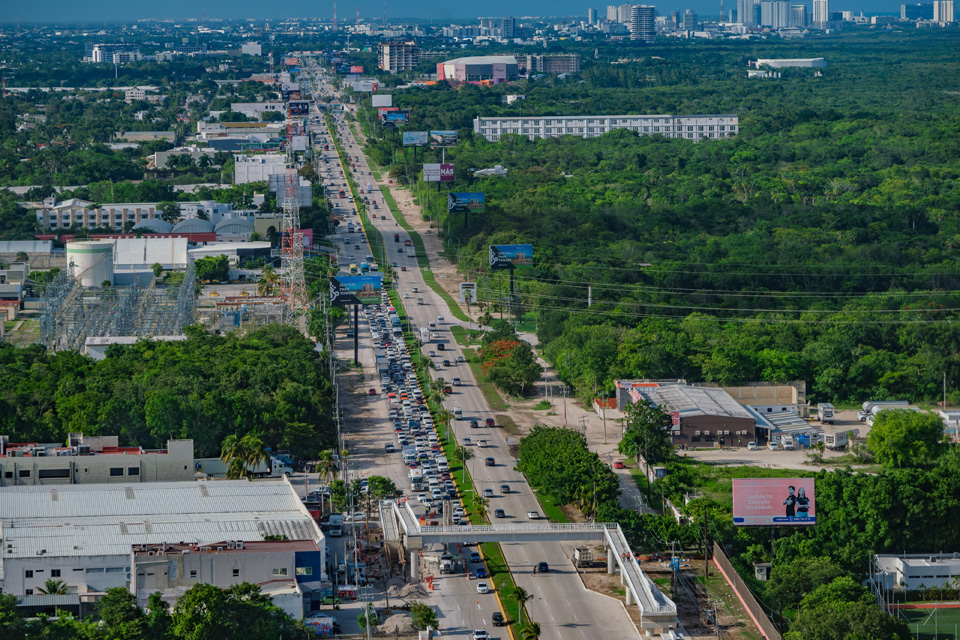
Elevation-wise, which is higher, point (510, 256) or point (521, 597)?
point (510, 256)

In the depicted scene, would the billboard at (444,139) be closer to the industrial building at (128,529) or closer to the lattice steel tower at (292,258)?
the lattice steel tower at (292,258)

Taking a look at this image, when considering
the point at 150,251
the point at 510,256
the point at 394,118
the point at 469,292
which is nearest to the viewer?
the point at 469,292

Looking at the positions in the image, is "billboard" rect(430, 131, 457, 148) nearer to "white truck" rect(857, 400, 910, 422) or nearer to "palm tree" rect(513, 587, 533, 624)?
"white truck" rect(857, 400, 910, 422)

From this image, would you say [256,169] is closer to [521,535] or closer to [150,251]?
[150,251]

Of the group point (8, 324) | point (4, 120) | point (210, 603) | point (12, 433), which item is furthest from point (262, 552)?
point (4, 120)

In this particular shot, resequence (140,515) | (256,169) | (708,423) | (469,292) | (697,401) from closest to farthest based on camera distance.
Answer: (140,515), (708,423), (697,401), (469,292), (256,169)

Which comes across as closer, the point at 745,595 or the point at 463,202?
the point at 745,595

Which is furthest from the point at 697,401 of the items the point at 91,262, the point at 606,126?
the point at 606,126

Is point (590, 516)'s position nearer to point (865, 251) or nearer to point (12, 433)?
Answer: point (12, 433)
